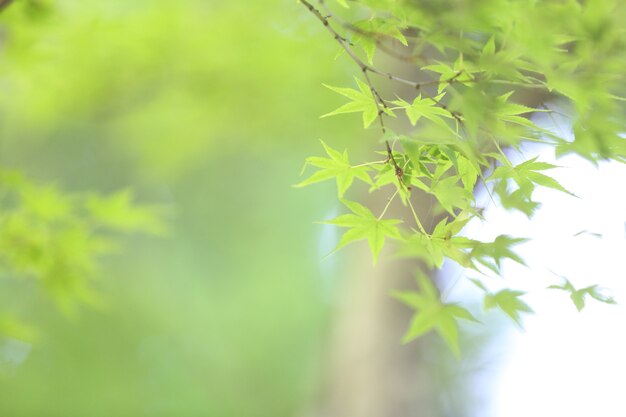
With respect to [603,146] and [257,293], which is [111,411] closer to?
[257,293]

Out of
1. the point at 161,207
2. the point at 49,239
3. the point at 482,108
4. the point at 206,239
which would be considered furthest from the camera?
the point at 206,239

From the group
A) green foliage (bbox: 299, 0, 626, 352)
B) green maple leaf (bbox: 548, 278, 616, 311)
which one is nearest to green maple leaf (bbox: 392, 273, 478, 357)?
green foliage (bbox: 299, 0, 626, 352)

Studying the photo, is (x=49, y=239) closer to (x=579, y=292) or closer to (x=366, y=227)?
(x=366, y=227)

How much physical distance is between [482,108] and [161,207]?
1483 millimetres

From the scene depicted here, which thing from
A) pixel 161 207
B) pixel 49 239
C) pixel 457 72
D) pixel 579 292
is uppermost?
pixel 161 207

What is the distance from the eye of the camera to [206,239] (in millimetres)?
5230

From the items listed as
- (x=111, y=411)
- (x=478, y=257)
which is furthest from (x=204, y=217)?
(x=478, y=257)

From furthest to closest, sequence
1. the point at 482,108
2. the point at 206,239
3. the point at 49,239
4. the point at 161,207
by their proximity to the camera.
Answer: the point at 206,239, the point at 161,207, the point at 49,239, the point at 482,108

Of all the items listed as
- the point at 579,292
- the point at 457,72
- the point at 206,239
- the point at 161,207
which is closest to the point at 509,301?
the point at 579,292

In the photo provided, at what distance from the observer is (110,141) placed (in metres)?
4.86

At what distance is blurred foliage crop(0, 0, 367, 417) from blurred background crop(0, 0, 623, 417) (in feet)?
0.04

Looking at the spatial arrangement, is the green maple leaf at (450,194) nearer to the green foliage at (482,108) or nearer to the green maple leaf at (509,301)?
the green foliage at (482,108)

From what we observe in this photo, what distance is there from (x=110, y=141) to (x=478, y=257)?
4.40 metres

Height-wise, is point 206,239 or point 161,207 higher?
point 206,239
